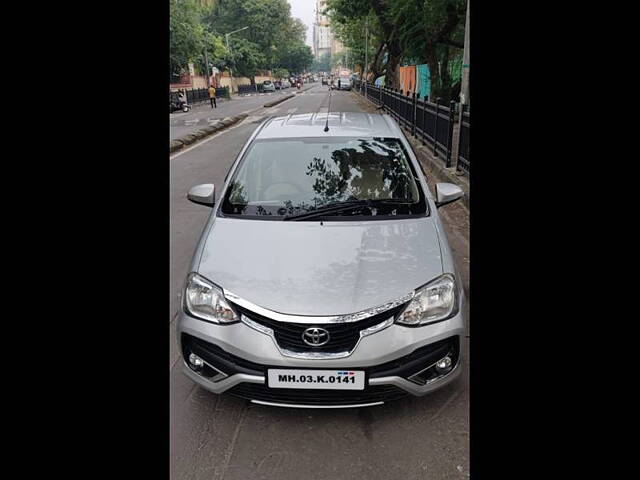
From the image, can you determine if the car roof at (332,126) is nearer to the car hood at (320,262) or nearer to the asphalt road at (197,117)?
the car hood at (320,262)

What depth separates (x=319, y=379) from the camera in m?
2.38

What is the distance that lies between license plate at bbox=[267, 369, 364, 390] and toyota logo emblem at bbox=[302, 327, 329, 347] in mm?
135

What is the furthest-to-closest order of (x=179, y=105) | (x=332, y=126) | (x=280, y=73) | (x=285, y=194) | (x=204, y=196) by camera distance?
(x=280, y=73) → (x=179, y=105) → (x=332, y=126) → (x=204, y=196) → (x=285, y=194)

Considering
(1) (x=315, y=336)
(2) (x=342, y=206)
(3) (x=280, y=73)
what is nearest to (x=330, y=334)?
(1) (x=315, y=336)

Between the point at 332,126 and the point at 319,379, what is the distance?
2335mm

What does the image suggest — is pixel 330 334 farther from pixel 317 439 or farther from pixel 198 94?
pixel 198 94

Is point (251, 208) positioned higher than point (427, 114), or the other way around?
point (427, 114)

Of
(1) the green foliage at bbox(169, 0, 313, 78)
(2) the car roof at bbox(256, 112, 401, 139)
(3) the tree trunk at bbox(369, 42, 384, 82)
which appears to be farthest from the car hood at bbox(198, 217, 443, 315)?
(1) the green foliage at bbox(169, 0, 313, 78)

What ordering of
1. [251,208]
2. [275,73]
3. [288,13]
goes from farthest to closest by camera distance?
[275,73], [288,13], [251,208]

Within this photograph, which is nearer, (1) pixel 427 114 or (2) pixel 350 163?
(2) pixel 350 163
